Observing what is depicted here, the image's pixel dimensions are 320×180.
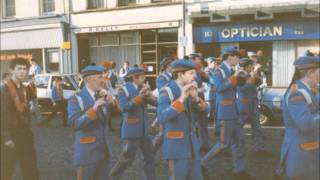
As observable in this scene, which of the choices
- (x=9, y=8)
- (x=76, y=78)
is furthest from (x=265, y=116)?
(x=9, y=8)

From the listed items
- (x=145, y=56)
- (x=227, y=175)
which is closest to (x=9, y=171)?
(x=227, y=175)

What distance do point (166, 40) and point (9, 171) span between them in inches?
680

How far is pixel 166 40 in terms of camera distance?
23.5 m

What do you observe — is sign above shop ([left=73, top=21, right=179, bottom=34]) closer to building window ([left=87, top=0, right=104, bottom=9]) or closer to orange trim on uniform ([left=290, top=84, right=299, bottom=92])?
building window ([left=87, top=0, right=104, bottom=9])

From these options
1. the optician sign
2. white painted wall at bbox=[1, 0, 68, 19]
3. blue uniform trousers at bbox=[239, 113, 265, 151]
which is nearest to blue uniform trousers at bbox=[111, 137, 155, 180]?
blue uniform trousers at bbox=[239, 113, 265, 151]

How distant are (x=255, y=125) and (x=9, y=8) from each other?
2388 cm

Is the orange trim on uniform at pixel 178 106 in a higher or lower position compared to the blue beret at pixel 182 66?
lower

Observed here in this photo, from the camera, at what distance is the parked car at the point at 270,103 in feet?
42.9

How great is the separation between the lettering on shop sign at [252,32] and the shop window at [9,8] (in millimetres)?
14076

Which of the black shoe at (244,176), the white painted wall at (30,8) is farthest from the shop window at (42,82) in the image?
the black shoe at (244,176)

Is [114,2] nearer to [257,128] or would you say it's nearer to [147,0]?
[147,0]

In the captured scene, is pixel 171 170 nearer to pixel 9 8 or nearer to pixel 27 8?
pixel 27 8

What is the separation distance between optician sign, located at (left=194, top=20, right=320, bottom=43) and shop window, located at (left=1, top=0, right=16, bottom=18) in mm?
12747

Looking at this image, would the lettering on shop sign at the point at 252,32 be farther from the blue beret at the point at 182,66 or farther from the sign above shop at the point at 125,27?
the blue beret at the point at 182,66
